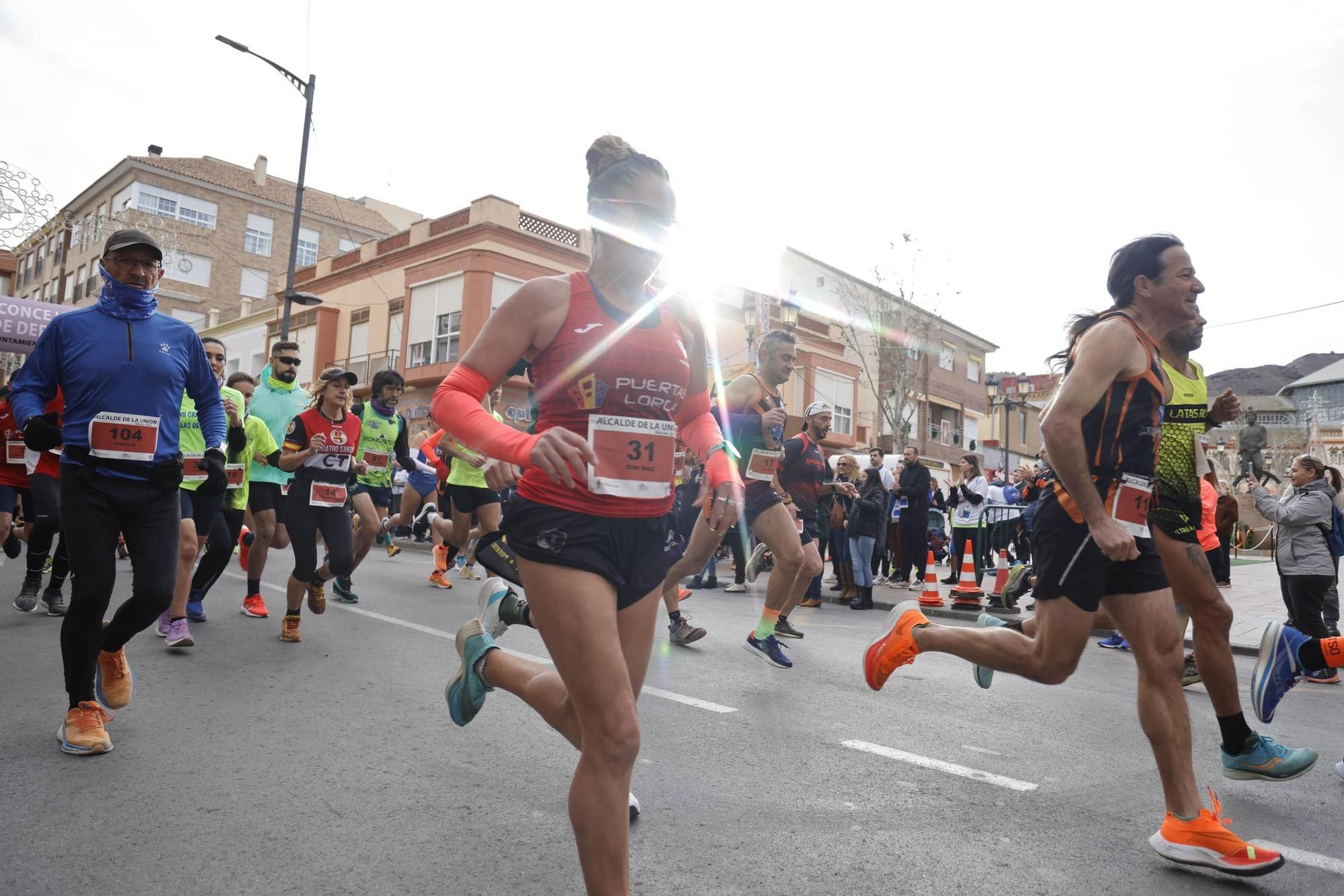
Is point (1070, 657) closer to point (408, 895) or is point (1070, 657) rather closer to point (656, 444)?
point (656, 444)

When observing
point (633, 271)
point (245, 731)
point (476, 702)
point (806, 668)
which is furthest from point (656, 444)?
point (806, 668)

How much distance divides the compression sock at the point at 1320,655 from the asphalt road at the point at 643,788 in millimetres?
528

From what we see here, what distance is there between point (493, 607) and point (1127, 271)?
103 inches

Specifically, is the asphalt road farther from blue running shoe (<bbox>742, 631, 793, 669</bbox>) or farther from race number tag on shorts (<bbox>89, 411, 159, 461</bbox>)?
race number tag on shorts (<bbox>89, 411, 159, 461</bbox>)

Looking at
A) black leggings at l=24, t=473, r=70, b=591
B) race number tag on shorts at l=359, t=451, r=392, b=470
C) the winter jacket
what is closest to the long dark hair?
the winter jacket

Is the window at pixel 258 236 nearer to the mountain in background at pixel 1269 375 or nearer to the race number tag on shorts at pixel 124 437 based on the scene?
the race number tag on shorts at pixel 124 437

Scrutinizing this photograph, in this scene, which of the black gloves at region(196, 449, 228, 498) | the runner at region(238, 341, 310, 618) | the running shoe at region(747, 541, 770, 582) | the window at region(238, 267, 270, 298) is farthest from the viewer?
the window at region(238, 267, 270, 298)

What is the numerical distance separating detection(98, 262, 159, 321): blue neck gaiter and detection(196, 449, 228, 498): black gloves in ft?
2.26

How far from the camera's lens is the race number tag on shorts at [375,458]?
28.5 ft

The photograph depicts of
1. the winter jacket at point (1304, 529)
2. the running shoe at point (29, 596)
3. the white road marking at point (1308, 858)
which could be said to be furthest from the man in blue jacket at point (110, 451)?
the winter jacket at point (1304, 529)

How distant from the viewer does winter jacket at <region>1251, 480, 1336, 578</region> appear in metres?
6.91

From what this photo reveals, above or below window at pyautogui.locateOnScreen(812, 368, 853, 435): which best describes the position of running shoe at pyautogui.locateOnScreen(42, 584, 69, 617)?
below

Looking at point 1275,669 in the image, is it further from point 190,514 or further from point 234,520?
point 234,520

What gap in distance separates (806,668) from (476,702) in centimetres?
372
